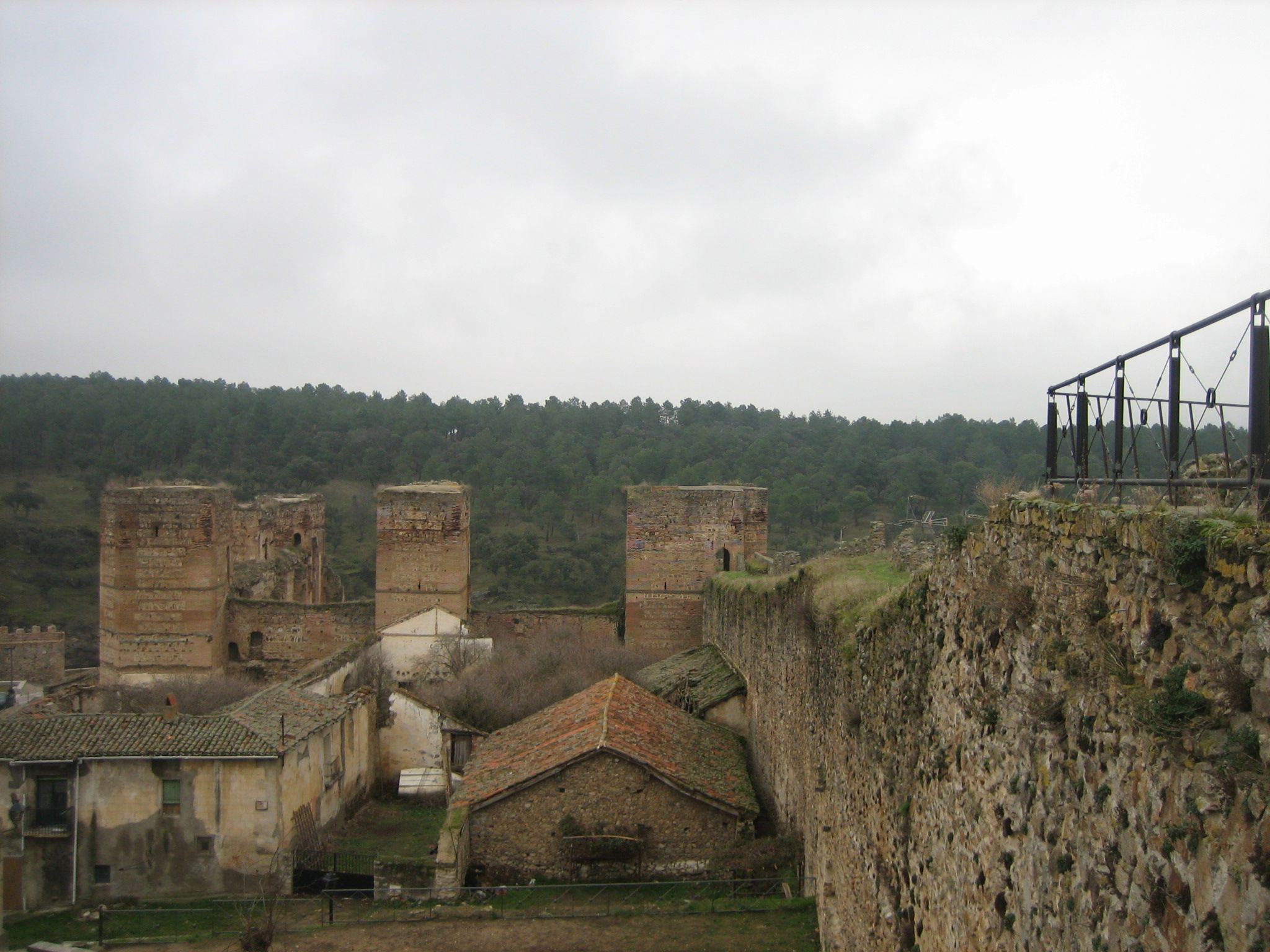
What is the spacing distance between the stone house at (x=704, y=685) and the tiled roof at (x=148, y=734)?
18.0 ft

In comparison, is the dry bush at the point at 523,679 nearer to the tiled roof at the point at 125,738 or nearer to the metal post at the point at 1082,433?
the tiled roof at the point at 125,738

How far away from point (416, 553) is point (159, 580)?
17.8 feet

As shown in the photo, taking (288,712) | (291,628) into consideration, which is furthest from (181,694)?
(288,712)

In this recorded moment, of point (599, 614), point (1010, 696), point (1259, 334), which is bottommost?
point (599, 614)

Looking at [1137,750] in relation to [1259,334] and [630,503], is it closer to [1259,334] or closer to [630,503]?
[1259,334]

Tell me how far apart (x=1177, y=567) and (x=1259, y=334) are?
80 centimetres

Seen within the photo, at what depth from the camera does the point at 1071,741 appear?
3100mm

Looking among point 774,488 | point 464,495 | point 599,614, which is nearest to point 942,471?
point 774,488

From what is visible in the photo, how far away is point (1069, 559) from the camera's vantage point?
10.7 feet

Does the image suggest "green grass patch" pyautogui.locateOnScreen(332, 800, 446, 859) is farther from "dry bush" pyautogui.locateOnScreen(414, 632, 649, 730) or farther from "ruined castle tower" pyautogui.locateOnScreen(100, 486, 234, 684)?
"ruined castle tower" pyautogui.locateOnScreen(100, 486, 234, 684)

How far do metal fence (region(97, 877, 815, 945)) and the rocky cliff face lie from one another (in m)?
3.40

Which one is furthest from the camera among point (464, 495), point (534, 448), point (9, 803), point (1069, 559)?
point (534, 448)

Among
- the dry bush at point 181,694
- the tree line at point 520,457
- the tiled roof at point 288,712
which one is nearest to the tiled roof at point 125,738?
the tiled roof at point 288,712

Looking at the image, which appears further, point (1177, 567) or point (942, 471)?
point (942, 471)
